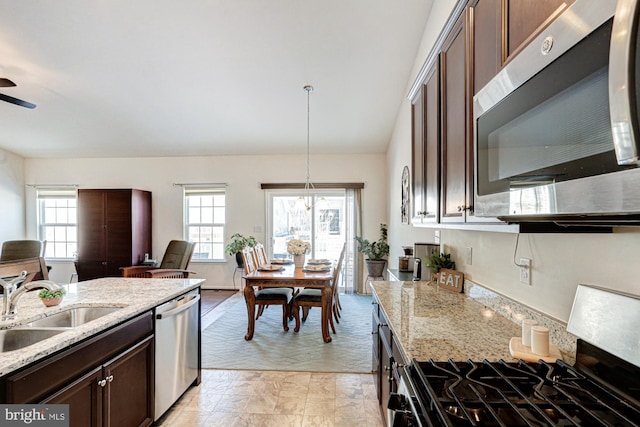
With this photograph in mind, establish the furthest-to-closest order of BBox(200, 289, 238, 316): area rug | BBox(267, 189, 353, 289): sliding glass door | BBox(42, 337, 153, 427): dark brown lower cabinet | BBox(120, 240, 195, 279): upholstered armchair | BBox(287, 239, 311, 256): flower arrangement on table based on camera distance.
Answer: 1. BBox(267, 189, 353, 289): sliding glass door
2. BBox(200, 289, 238, 316): area rug
3. BBox(120, 240, 195, 279): upholstered armchair
4. BBox(287, 239, 311, 256): flower arrangement on table
5. BBox(42, 337, 153, 427): dark brown lower cabinet

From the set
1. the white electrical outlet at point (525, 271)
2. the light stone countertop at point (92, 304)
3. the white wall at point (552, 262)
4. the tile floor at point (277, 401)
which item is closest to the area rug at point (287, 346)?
the tile floor at point (277, 401)

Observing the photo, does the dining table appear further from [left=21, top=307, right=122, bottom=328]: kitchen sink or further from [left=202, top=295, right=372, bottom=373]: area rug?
[left=21, top=307, right=122, bottom=328]: kitchen sink

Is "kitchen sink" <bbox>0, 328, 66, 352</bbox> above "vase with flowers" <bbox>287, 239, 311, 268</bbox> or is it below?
below

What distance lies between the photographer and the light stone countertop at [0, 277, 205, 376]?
118 cm

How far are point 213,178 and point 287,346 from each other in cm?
377

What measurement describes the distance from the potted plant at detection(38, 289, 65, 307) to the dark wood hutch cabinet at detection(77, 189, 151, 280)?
13.0ft

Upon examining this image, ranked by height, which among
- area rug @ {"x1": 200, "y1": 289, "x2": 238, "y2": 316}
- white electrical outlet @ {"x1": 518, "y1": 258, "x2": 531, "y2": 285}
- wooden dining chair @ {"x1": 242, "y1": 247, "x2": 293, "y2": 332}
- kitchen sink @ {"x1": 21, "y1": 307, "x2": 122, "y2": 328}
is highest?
white electrical outlet @ {"x1": 518, "y1": 258, "x2": 531, "y2": 285}

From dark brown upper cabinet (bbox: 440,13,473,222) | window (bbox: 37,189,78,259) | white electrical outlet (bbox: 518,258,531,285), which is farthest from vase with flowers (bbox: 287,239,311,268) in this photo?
window (bbox: 37,189,78,259)

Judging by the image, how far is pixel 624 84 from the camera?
1.50 ft

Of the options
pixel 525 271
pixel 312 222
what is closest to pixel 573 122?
pixel 525 271

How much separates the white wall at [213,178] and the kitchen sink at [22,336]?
4.40 m

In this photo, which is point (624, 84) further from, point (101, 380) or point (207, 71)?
point (207, 71)

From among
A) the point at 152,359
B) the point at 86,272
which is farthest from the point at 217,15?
the point at 86,272

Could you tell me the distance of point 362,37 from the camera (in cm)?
322
